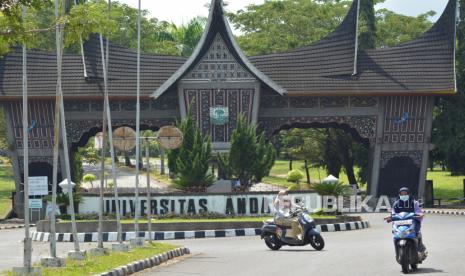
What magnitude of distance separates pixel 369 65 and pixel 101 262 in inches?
1249

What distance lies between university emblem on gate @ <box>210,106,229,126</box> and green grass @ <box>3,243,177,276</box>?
23.9 metres

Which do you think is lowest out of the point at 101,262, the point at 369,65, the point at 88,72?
the point at 101,262

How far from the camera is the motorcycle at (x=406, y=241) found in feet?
57.2

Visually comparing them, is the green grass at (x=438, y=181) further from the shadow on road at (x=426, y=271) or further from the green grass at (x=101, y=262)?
the shadow on road at (x=426, y=271)

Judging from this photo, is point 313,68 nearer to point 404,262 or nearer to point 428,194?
point 428,194

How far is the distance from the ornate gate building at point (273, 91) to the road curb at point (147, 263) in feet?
76.7

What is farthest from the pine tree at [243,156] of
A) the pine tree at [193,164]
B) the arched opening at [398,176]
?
the arched opening at [398,176]

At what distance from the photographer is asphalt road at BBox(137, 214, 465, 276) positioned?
18.1 m

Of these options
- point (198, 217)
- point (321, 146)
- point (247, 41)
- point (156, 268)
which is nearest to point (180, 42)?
point (247, 41)

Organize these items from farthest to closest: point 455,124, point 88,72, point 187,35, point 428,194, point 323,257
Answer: point 187,35, point 455,124, point 428,194, point 88,72, point 323,257

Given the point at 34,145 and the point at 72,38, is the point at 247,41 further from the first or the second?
the point at 72,38

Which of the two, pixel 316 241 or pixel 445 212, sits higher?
pixel 316 241

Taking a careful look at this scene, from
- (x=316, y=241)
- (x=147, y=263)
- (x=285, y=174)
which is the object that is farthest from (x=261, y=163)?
(x=285, y=174)

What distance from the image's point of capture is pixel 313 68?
4906 cm
